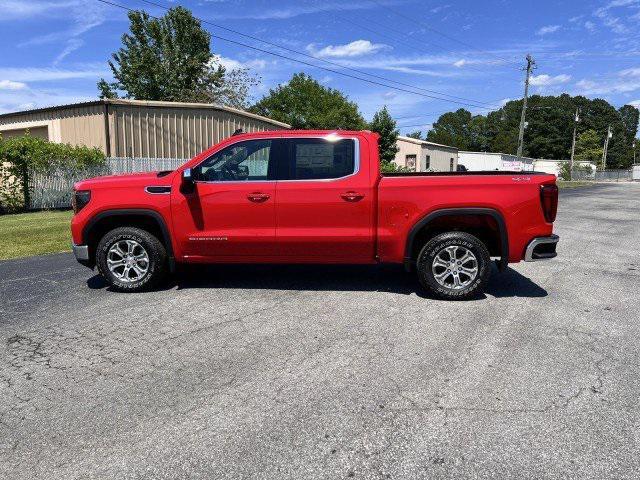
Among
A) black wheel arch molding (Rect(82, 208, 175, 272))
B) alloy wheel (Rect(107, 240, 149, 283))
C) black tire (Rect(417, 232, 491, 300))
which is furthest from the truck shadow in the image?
black wheel arch molding (Rect(82, 208, 175, 272))

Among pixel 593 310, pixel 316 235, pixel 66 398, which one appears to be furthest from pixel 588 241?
pixel 66 398

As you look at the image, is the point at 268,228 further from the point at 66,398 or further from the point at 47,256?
the point at 47,256

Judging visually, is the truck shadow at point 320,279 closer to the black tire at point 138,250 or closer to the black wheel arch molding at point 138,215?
the black tire at point 138,250

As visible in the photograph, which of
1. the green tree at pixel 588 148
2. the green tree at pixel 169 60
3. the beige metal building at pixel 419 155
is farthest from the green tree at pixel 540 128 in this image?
the green tree at pixel 169 60

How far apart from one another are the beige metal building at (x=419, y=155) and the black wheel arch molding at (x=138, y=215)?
3808cm

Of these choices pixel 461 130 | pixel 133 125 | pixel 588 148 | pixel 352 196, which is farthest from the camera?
pixel 461 130

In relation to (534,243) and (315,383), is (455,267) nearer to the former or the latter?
(534,243)

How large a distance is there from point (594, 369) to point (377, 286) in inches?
114

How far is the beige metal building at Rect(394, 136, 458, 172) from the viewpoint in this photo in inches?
1706

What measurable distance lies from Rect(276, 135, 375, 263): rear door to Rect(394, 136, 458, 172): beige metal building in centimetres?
3758

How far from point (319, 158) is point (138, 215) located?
2317 millimetres

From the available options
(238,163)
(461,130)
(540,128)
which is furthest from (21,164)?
(461,130)

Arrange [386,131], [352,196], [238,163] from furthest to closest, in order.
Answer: [386,131] → [238,163] → [352,196]

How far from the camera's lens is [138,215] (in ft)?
19.0
